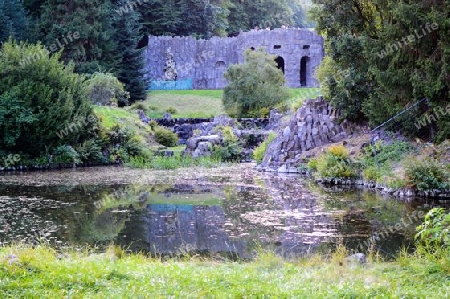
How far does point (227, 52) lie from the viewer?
157 ft

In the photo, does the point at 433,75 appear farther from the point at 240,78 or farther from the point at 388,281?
the point at 240,78

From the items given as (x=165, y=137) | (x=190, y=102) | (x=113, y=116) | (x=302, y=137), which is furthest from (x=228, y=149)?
(x=190, y=102)

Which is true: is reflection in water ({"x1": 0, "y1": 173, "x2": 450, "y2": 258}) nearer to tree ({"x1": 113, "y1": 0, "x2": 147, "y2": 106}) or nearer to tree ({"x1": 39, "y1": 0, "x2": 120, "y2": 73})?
tree ({"x1": 39, "y1": 0, "x2": 120, "y2": 73})

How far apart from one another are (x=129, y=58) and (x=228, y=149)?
67.6ft

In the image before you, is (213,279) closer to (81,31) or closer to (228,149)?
(228,149)

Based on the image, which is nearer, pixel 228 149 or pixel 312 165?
pixel 312 165

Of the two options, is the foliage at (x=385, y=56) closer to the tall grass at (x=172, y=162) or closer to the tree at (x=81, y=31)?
the tall grass at (x=172, y=162)

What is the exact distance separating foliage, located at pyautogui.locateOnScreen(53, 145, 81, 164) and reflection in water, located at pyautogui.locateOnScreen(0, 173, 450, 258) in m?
6.34

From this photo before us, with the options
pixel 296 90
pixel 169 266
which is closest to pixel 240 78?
pixel 296 90

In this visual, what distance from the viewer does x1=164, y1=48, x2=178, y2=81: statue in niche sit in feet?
157

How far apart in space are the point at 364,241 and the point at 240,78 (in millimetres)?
24050

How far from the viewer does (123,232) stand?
11.0 m

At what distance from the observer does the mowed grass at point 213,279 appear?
5.72m

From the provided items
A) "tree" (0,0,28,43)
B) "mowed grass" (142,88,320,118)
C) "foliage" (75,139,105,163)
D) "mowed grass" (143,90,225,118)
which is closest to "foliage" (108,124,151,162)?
"foliage" (75,139,105,163)
